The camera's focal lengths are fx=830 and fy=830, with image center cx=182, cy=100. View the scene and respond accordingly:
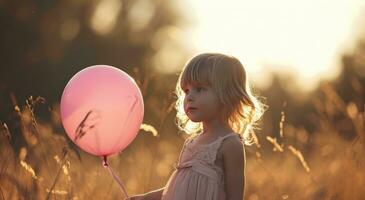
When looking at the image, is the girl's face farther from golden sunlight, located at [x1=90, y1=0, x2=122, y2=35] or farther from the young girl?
golden sunlight, located at [x1=90, y1=0, x2=122, y2=35]

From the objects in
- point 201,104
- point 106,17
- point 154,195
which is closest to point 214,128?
point 201,104

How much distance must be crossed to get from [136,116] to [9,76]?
Result: 11230 millimetres

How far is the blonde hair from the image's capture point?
138 inches

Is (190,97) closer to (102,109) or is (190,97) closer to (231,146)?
(231,146)

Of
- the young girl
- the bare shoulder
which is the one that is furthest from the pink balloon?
the bare shoulder

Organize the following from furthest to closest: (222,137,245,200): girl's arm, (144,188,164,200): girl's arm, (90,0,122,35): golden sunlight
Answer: (90,0,122,35): golden sunlight
(144,188,164,200): girl's arm
(222,137,245,200): girl's arm

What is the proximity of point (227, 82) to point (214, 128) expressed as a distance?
0.21 meters

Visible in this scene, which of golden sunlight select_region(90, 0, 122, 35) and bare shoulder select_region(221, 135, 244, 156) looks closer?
bare shoulder select_region(221, 135, 244, 156)

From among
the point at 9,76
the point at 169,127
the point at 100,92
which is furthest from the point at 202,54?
the point at 169,127

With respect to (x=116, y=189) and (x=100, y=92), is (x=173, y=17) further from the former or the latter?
(x=100, y=92)

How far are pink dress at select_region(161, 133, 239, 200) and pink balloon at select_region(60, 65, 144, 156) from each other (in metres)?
0.28

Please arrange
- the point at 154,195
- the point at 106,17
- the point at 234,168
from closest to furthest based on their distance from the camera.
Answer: the point at 234,168
the point at 154,195
the point at 106,17

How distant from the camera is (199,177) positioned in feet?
11.7

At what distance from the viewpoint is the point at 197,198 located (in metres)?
3.54
